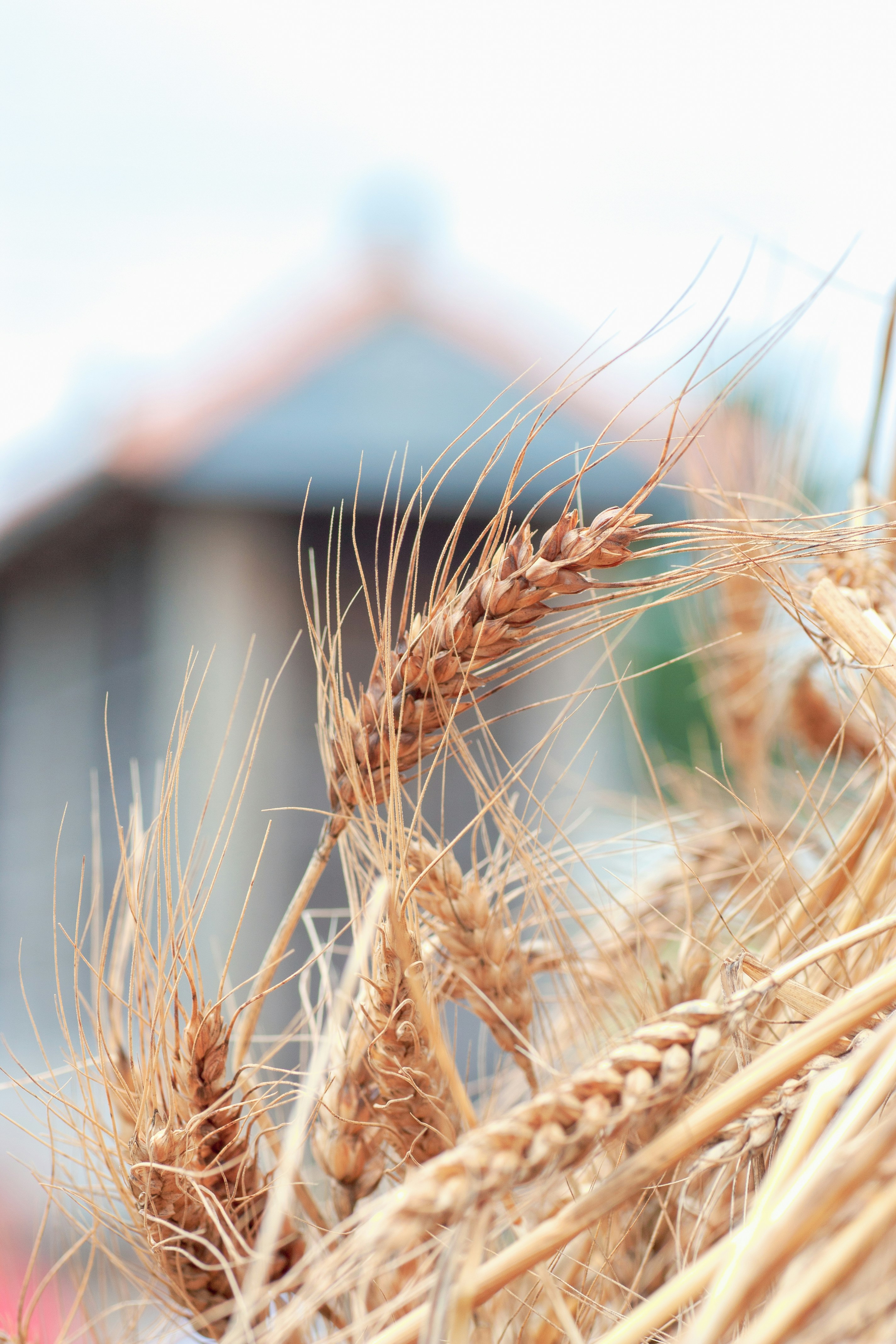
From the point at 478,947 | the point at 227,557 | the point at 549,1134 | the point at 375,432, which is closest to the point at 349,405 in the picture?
the point at 375,432

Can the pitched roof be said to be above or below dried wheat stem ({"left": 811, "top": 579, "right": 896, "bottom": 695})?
above

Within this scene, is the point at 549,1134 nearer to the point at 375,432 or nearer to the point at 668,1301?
the point at 668,1301

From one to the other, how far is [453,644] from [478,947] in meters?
0.09

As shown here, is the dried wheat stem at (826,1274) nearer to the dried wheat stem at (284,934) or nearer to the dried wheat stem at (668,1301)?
the dried wheat stem at (668,1301)

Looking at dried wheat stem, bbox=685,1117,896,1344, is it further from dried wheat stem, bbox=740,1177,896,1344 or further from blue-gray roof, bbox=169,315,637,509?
blue-gray roof, bbox=169,315,637,509

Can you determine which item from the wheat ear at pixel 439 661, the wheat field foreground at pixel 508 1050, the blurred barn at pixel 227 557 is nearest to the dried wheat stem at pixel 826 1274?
the wheat field foreground at pixel 508 1050

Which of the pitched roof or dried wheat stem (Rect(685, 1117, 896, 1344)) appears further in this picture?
the pitched roof

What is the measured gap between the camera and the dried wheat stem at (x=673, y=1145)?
132 millimetres

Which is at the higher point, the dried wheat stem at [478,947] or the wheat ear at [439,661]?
the wheat ear at [439,661]

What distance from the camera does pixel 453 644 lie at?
0.21m

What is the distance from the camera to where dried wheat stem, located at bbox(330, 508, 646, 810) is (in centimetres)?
20

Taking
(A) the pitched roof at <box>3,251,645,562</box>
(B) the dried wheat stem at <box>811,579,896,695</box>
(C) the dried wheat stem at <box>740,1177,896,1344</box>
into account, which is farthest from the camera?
(A) the pitched roof at <box>3,251,645,562</box>

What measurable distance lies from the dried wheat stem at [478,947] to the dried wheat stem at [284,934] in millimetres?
25

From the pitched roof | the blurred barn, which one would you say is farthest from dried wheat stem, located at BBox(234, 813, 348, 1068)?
the pitched roof
